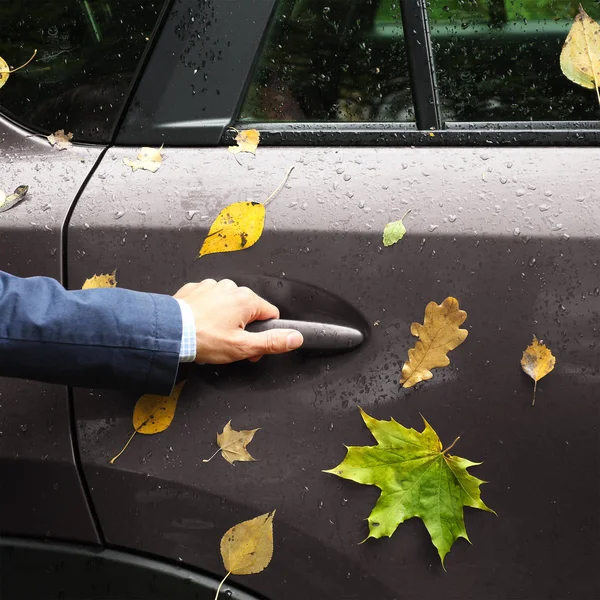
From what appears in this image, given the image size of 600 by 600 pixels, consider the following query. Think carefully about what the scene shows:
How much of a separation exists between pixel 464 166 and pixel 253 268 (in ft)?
1.32

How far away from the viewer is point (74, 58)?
1.43 metres

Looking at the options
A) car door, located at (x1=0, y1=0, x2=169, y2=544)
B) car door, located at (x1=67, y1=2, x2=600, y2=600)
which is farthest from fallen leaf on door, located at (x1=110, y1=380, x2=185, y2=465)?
car door, located at (x1=0, y1=0, x2=169, y2=544)

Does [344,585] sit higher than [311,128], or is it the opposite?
[311,128]

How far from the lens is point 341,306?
1.27 meters

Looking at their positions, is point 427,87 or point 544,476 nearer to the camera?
point 544,476

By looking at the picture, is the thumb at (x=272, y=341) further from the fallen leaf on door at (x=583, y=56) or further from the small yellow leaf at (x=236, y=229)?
the fallen leaf on door at (x=583, y=56)

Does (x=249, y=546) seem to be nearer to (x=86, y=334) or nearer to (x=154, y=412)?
(x=154, y=412)

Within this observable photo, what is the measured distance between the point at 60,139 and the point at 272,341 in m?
0.59

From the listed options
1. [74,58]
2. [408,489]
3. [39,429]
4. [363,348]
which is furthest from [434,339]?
[74,58]

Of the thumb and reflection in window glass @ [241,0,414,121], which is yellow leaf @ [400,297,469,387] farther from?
reflection in window glass @ [241,0,414,121]

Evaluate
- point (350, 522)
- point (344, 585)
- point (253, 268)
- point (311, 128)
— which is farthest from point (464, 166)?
point (344, 585)

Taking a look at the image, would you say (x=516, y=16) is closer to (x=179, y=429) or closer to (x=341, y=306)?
(x=341, y=306)

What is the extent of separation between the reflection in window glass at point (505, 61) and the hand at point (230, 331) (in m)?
0.50

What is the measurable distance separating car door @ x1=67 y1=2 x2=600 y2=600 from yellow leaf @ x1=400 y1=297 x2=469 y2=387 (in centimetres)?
1
